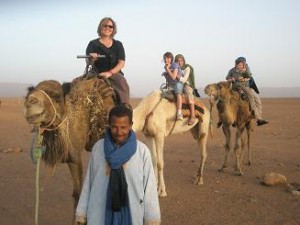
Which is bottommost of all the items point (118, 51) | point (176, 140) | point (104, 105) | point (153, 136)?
point (176, 140)

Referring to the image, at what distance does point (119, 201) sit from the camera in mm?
3525

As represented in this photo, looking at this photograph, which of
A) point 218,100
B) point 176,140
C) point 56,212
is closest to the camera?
point 56,212

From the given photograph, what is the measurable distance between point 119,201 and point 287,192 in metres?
6.04

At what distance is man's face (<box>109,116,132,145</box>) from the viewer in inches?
142

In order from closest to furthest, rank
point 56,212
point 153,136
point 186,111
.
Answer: point 56,212 → point 153,136 → point 186,111

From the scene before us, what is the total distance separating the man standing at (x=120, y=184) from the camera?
353 cm

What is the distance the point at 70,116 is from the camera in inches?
217

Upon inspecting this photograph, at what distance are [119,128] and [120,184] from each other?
1.51 ft

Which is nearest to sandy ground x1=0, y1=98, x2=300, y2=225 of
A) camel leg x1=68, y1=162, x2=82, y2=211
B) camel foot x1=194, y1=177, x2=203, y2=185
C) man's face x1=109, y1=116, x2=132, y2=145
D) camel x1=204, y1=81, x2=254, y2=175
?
Result: camel foot x1=194, y1=177, x2=203, y2=185

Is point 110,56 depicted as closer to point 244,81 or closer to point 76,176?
point 76,176

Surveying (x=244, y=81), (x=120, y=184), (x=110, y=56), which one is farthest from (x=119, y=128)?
(x=244, y=81)

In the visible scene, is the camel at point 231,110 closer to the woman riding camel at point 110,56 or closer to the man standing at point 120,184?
the woman riding camel at point 110,56

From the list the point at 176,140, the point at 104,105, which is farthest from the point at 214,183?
the point at 176,140

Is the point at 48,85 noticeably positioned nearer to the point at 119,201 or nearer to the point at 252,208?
the point at 119,201
